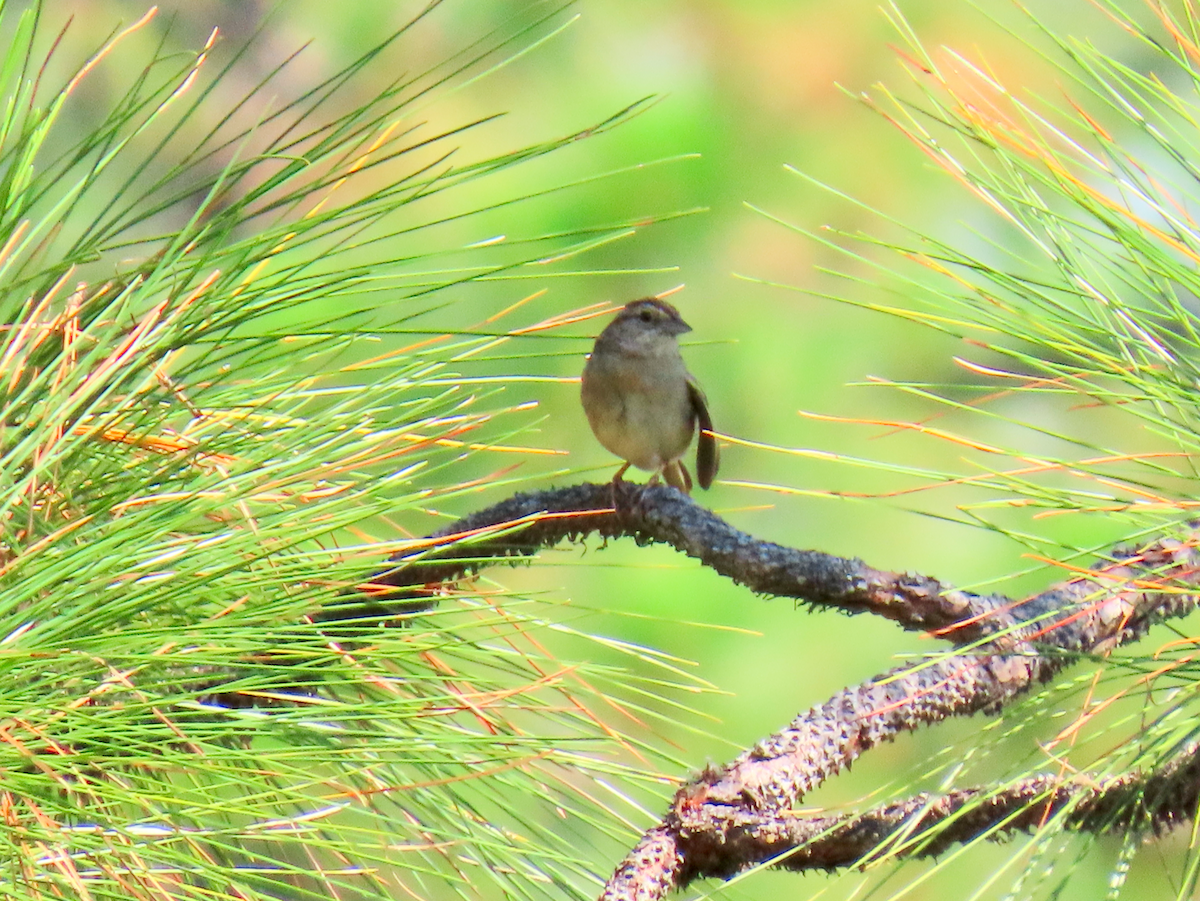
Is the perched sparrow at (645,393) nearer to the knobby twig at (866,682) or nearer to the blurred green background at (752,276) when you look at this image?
the blurred green background at (752,276)

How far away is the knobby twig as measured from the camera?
0.98 meters

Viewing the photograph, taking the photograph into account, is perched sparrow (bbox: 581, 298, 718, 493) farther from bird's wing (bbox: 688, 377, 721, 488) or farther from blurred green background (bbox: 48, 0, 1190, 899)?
blurred green background (bbox: 48, 0, 1190, 899)

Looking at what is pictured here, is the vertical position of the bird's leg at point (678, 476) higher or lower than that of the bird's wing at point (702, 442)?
lower

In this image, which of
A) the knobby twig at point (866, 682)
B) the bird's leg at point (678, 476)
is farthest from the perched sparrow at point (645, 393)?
the knobby twig at point (866, 682)

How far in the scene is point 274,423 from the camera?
1.13m

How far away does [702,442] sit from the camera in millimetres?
3088

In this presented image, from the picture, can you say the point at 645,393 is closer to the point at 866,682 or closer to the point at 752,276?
the point at 752,276

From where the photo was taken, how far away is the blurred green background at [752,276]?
369 centimetres

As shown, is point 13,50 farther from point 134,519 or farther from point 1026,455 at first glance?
point 1026,455

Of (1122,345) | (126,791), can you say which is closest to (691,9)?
(1122,345)

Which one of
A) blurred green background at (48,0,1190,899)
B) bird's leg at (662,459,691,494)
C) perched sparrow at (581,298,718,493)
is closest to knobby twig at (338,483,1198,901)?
perched sparrow at (581,298,718,493)

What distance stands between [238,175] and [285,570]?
1.09ft

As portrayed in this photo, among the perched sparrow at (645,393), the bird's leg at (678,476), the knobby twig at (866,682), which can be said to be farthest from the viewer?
the bird's leg at (678,476)

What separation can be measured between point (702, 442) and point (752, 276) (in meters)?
0.54
